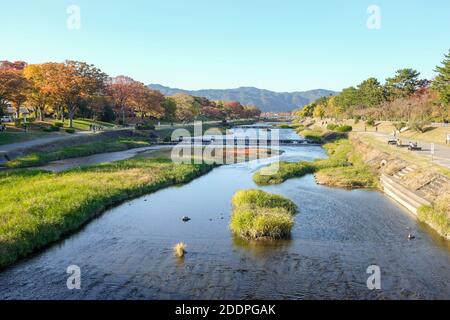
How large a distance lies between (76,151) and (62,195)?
3492cm

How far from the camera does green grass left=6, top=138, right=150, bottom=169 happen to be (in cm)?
4776

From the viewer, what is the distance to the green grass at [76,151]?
4776 cm

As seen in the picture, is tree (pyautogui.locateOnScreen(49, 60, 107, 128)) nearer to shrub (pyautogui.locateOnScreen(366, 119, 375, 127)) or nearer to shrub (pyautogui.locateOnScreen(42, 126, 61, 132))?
shrub (pyautogui.locateOnScreen(42, 126, 61, 132))

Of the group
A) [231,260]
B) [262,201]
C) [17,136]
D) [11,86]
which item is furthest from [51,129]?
[231,260]

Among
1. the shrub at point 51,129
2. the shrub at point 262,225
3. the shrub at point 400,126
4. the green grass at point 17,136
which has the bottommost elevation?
the shrub at point 262,225

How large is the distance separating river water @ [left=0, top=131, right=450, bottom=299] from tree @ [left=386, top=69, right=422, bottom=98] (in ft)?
268

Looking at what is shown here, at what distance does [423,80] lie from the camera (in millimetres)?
105188

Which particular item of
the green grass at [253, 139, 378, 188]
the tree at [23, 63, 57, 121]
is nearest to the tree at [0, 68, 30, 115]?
the tree at [23, 63, 57, 121]

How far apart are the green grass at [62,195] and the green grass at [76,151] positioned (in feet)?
32.5

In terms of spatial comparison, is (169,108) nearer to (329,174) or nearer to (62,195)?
(329,174)

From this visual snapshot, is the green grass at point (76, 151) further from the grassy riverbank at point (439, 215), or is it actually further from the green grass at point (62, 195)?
the grassy riverbank at point (439, 215)

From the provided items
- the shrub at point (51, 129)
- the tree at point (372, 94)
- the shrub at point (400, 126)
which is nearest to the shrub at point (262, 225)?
the shrub at point (51, 129)

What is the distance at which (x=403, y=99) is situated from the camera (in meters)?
92.4
